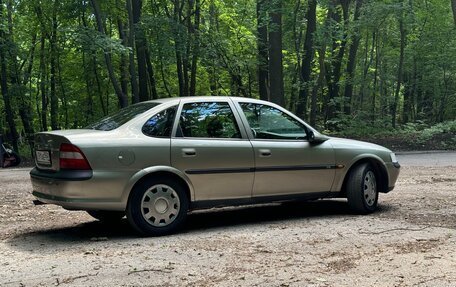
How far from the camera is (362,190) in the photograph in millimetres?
6793

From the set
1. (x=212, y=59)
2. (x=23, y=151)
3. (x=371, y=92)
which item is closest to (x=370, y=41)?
(x=371, y=92)

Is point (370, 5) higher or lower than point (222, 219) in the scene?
higher

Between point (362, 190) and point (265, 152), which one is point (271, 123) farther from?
point (362, 190)

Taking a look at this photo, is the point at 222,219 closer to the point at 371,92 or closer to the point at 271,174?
the point at 271,174

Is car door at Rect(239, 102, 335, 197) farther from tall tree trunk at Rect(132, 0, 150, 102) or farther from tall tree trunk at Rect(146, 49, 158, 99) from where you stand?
tall tree trunk at Rect(146, 49, 158, 99)

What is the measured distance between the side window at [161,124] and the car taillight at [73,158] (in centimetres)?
78

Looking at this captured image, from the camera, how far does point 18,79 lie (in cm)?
2203

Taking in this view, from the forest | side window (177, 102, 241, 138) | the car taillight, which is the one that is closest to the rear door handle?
side window (177, 102, 241, 138)

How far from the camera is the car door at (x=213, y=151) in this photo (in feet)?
18.6

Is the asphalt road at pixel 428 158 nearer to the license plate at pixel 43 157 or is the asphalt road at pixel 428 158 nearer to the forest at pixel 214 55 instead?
the forest at pixel 214 55

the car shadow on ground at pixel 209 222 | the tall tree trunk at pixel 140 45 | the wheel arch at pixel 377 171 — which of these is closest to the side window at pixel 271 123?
the wheel arch at pixel 377 171

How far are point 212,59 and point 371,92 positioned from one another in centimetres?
1368

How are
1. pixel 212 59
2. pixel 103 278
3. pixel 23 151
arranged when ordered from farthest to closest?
1. pixel 23 151
2. pixel 212 59
3. pixel 103 278

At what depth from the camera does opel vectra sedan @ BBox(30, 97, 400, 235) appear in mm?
5219
